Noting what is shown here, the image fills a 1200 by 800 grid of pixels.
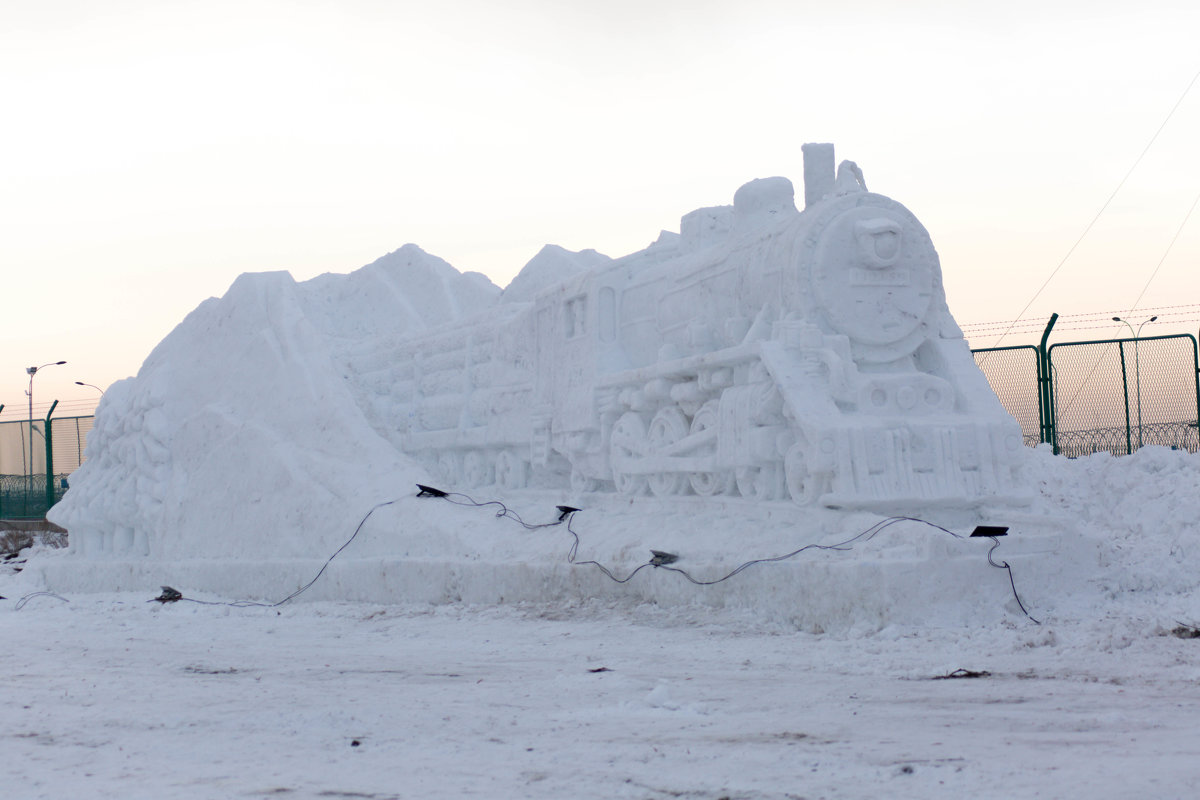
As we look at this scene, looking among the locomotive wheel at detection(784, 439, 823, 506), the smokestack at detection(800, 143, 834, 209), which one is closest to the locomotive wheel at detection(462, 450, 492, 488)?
the smokestack at detection(800, 143, 834, 209)

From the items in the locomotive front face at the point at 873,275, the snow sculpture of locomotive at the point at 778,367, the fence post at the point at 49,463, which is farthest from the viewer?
the fence post at the point at 49,463

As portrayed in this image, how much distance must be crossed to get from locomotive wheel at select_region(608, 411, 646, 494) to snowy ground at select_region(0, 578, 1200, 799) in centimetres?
264

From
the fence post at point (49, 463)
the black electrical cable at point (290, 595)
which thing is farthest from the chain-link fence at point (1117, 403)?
the fence post at point (49, 463)

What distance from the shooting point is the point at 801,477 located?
9.61m

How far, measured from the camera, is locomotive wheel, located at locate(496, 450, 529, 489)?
1480 centimetres

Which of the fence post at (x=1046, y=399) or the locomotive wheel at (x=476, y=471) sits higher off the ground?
the fence post at (x=1046, y=399)

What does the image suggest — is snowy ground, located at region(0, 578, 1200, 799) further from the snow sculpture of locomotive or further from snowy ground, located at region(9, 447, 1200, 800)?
the snow sculpture of locomotive

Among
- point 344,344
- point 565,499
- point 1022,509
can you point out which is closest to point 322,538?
point 565,499

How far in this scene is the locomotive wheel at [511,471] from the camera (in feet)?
48.5

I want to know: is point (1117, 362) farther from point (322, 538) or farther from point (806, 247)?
point (322, 538)

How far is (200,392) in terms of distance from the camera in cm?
1666

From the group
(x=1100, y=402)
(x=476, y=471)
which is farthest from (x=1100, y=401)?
(x=476, y=471)

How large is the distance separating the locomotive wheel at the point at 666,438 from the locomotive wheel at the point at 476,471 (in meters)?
4.21

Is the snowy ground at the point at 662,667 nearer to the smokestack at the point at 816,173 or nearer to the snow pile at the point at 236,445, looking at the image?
the snow pile at the point at 236,445
